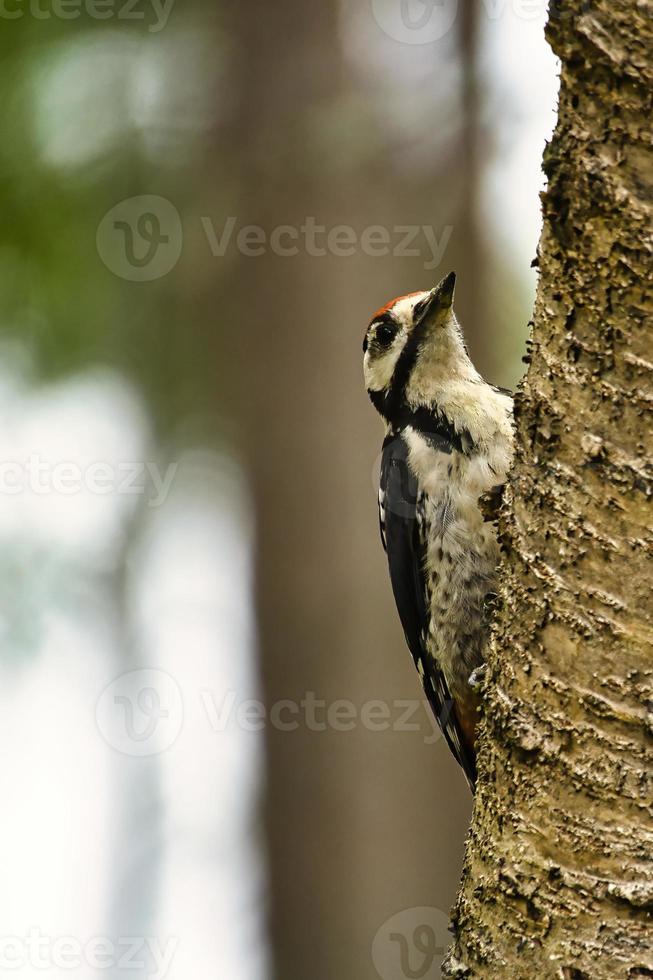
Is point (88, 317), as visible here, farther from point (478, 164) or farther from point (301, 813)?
point (301, 813)

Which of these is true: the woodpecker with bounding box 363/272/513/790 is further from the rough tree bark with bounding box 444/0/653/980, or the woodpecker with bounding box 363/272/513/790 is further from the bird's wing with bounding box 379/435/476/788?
the rough tree bark with bounding box 444/0/653/980

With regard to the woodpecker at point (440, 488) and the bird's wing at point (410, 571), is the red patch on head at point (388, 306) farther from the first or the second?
the bird's wing at point (410, 571)

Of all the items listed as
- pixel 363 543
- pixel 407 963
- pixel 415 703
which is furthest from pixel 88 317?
pixel 407 963

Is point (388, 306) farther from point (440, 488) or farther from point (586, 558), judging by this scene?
point (586, 558)

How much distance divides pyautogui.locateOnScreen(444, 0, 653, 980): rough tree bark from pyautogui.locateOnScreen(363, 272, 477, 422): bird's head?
1665 millimetres

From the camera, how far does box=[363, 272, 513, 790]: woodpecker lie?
10.6ft

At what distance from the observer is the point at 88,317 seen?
5016 millimetres

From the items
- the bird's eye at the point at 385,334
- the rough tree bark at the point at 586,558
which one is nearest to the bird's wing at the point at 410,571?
the bird's eye at the point at 385,334

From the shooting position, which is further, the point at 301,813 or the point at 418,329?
the point at 301,813

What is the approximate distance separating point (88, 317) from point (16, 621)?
4.73 ft

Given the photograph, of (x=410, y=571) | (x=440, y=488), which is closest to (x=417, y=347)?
(x=440, y=488)

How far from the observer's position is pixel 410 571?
11.2ft

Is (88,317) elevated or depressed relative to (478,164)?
depressed

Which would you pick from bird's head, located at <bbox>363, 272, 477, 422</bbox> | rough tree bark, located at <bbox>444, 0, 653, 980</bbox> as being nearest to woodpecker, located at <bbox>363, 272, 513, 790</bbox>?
bird's head, located at <bbox>363, 272, 477, 422</bbox>
